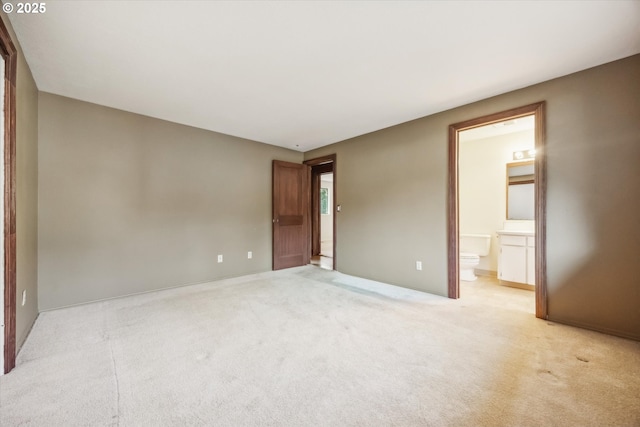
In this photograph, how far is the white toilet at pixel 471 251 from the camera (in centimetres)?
395

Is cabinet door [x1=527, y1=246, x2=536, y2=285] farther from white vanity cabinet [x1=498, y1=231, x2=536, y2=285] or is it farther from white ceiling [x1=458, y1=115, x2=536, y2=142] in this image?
white ceiling [x1=458, y1=115, x2=536, y2=142]

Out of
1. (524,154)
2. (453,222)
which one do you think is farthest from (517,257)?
(524,154)

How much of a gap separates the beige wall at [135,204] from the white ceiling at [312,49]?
17.1 inches

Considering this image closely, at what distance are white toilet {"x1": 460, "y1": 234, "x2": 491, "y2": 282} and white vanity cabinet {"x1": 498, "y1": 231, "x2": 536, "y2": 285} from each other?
0.36m

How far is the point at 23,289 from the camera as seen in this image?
2.17 meters

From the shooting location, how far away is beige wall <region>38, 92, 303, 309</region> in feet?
9.34

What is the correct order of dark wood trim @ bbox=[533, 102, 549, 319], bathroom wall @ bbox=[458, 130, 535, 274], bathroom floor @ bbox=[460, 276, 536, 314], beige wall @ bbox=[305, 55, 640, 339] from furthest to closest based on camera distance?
bathroom wall @ bbox=[458, 130, 535, 274]
bathroom floor @ bbox=[460, 276, 536, 314]
dark wood trim @ bbox=[533, 102, 549, 319]
beige wall @ bbox=[305, 55, 640, 339]

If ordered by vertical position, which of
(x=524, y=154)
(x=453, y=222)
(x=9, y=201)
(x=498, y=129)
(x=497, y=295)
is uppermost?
(x=498, y=129)

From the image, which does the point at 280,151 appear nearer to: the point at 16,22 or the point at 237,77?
the point at 237,77

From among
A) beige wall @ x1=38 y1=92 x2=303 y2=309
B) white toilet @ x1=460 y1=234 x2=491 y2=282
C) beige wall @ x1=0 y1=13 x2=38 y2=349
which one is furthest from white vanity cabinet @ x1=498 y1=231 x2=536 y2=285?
beige wall @ x1=0 y1=13 x2=38 y2=349

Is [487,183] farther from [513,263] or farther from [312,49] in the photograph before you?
[312,49]

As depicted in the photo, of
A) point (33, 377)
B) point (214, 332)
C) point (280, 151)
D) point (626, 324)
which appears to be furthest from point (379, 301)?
point (280, 151)

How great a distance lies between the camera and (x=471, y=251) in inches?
175

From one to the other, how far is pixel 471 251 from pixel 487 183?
1209 mm
